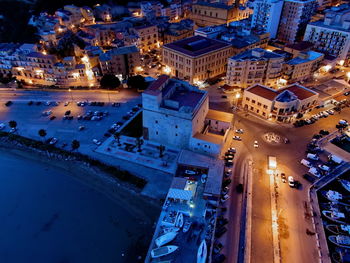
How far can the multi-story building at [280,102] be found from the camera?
236 ft

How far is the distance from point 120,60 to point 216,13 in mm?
75907

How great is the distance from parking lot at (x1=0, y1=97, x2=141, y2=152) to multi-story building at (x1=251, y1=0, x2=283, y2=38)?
7873cm

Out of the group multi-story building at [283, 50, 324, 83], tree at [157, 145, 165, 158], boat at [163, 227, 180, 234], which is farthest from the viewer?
multi-story building at [283, 50, 324, 83]

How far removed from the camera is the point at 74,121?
76.8 metres

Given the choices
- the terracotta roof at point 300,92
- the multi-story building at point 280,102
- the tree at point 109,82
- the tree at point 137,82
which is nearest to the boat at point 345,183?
the multi-story building at point 280,102

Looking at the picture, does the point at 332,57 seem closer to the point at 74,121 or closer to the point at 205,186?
the point at 205,186

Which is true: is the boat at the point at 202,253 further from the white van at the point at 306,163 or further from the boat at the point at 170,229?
the white van at the point at 306,163

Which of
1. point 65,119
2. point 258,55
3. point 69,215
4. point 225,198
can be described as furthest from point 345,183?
point 65,119

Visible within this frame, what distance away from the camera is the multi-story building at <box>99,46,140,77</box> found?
95938 mm

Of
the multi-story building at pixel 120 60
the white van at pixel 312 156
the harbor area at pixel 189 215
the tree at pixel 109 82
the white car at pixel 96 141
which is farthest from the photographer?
the multi-story building at pixel 120 60

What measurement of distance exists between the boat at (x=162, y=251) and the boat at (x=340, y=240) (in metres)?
27.8

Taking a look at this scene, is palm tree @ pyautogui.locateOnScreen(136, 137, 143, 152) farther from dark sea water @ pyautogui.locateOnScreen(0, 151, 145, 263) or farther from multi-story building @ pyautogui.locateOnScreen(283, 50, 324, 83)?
multi-story building @ pyautogui.locateOnScreen(283, 50, 324, 83)

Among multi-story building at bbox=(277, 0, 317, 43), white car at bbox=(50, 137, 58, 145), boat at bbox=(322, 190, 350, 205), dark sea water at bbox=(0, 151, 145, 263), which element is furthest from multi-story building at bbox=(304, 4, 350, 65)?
white car at bbox=(50, 137, 58, 145)

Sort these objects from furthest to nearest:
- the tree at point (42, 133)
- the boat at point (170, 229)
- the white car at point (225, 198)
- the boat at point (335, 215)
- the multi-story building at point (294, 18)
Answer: the multi-story building at point (294, 18)
the tree at point (42, 133)
the white car at point (225, 198)
the boat at point (335, 215)
the boat at point (170, 229)
